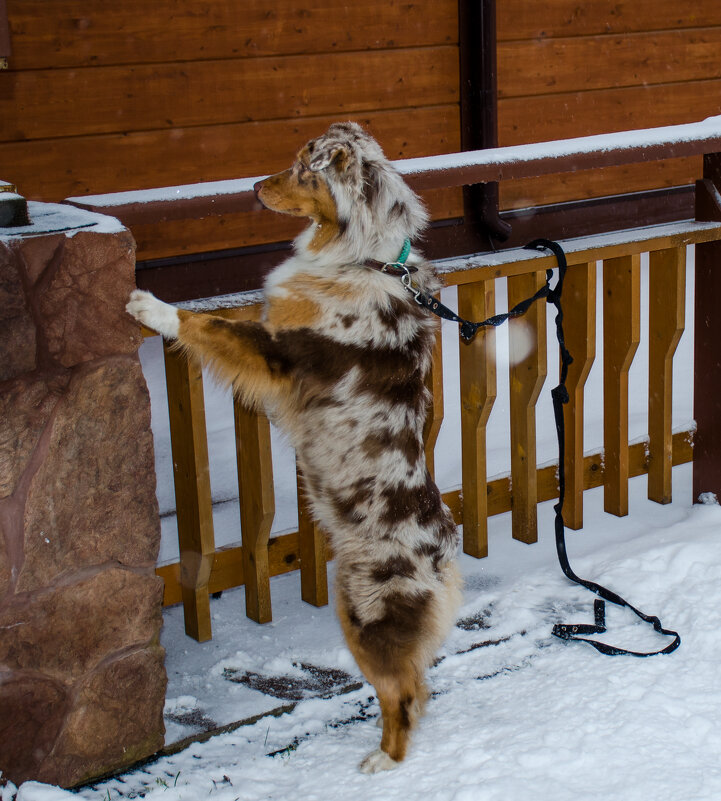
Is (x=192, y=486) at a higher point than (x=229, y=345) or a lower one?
lower

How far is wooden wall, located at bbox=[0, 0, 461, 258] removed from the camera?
597cm

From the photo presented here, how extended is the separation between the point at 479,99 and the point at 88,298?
555 centimetres

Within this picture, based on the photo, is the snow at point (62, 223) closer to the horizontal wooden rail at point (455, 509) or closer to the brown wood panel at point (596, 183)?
the horizontal wooden rail at point (455, 509)

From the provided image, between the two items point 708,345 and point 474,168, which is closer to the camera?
point 474,168

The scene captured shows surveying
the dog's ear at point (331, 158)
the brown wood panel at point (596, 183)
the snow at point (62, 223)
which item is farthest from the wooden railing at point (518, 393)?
the brown wood panel at point (596, 183)

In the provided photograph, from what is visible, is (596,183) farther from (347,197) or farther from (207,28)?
(347,197)

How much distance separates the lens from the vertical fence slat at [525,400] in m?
3.75

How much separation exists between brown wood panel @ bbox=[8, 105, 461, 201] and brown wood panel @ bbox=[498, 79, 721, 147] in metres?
0.84

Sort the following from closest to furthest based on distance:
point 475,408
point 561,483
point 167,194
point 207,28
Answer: point 167,194 → point 561,483 → point 475,408 → point 207,28

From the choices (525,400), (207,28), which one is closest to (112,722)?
(525,400)

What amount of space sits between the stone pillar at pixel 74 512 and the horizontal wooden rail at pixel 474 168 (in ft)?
0.69

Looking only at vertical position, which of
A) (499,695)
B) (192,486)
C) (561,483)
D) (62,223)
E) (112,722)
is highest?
(62,223)

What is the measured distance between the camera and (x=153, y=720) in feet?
8.94

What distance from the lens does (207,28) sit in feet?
21.0
